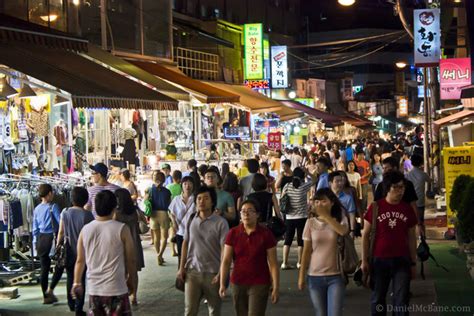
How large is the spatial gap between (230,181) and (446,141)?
60.7 ft

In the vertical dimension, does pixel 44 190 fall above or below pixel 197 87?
below

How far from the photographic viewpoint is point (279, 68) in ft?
139

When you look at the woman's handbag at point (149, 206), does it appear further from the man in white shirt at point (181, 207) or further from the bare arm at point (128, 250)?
the bare arm at point (128, 250)

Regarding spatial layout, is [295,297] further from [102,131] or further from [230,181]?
[102,131]

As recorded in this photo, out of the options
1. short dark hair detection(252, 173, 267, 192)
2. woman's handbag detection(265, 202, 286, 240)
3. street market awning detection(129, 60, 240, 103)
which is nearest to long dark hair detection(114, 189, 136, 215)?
woman's handbag detection(265, 202, 286, 240)

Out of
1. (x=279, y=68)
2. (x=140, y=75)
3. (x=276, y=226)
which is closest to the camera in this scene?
(x=276, y=226)

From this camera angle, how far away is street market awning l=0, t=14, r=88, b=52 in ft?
40.5

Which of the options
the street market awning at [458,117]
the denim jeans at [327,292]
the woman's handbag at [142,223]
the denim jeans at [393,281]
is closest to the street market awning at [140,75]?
the woman's handbag at [142,223]

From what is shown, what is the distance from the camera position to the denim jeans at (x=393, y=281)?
26.7ft

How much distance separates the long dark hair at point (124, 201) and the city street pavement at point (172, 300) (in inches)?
53.6

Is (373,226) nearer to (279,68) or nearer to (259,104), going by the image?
(259,104)

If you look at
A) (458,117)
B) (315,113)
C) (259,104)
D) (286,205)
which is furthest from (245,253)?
(315,113)

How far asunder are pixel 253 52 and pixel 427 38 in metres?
15.4

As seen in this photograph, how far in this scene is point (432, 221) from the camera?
60.8 feet
